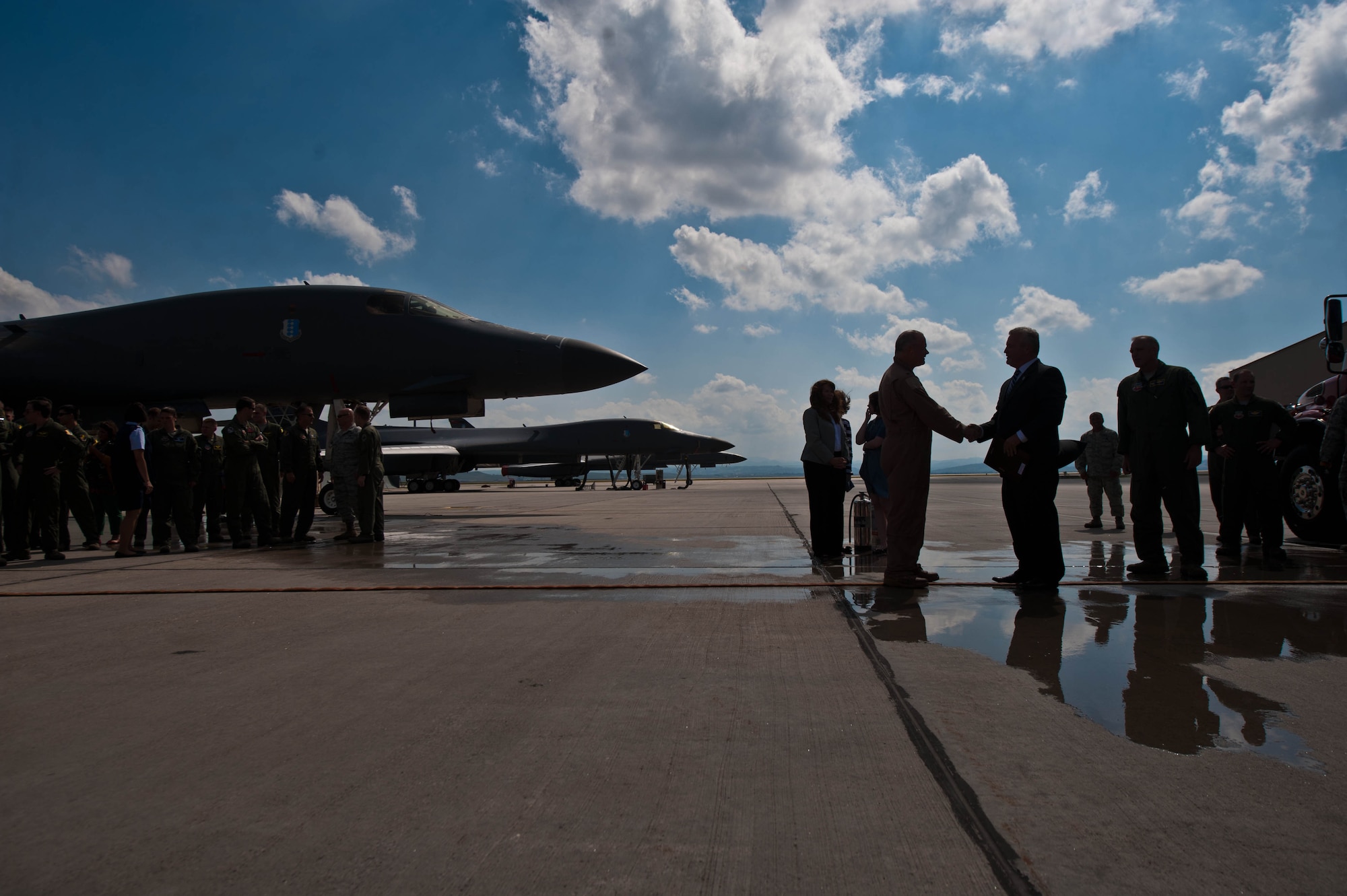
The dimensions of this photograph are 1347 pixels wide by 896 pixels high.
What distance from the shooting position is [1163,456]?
4.98 meters

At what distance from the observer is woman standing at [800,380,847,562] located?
5.96m

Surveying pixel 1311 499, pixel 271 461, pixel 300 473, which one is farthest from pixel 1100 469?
pixel 271 461

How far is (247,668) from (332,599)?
156 centimetres

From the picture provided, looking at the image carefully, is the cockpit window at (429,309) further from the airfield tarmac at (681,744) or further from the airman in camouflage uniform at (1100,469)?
the airman in camouflage uniform at (1100,469)

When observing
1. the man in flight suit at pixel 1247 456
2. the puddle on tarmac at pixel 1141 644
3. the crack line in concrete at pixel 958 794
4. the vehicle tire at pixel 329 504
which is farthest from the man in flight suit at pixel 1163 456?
the vehicle tire at pixel 329 504

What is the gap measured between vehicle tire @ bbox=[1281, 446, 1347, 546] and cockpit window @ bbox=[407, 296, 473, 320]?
966 centimetres

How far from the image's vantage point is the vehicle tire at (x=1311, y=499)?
20.7 feet

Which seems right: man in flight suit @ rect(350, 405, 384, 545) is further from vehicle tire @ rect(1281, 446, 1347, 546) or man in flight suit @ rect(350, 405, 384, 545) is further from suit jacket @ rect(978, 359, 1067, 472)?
vehicle tire @ rect(1281, 446, 1347, 546)

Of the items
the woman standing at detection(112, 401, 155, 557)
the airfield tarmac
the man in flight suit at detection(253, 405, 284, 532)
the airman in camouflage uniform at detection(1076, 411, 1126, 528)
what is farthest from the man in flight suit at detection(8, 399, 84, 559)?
the airman in camouflage uniform at detection(1076, 411, 1126, 528)

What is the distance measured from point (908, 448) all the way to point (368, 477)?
220 inches

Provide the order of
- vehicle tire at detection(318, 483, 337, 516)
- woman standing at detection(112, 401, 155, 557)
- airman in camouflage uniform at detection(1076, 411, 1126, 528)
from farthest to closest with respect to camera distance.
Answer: vehicle tire at detection(318, 483, 337, 516), airman in camouflage uniform at detection(1076, 411, 1126, 528), woman standing at detection(112, 401, 155, 557)

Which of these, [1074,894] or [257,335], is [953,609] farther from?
[257,335]

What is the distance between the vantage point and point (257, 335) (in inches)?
420

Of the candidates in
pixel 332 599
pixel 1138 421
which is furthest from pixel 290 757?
pixel 1138 421
